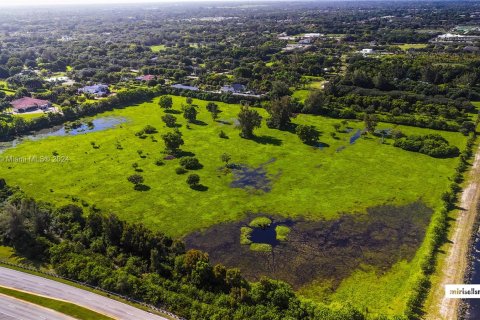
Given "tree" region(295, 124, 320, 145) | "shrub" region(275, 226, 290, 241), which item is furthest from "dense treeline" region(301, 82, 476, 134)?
"shrub" region(275, 226, 290, 241)

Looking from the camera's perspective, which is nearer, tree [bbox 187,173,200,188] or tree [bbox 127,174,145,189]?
tree [bbox 187,173,200,188]

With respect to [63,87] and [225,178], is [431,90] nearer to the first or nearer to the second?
[225,178]

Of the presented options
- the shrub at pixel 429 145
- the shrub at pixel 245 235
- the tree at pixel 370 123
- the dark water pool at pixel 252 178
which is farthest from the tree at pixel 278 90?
the shrub at pixel 245 235

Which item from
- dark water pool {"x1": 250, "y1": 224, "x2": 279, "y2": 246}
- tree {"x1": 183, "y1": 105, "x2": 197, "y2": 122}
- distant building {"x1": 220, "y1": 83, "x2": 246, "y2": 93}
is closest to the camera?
dark water pool {"x1": 250, "y1": 224, "x2": 279, "y2": 246}

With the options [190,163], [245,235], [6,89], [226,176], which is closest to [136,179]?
[190,163]

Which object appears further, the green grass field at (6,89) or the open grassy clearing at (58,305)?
the green grass field at (6,89)

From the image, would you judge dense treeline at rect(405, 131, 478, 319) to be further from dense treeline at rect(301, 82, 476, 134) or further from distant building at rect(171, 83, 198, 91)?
distant building at rect(171, 83, 198, 91)

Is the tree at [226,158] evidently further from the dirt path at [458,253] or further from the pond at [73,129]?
the dirt path at [458,253]
